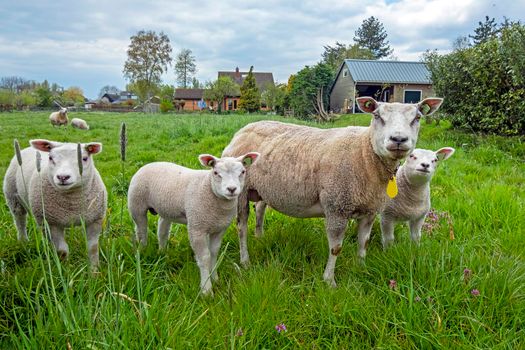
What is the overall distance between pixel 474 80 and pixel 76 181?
1155cm

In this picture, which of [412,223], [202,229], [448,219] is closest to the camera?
[202,229]

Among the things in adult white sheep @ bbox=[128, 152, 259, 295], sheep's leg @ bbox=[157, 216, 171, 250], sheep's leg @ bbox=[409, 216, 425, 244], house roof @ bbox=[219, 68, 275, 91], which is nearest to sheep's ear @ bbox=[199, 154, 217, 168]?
adult white sheep @ bbox=[128, 152, 259, 295]

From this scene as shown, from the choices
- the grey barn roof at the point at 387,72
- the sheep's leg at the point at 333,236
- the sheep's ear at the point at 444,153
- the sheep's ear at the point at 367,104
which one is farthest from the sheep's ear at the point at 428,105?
the grey barn roof at the point at 387,72

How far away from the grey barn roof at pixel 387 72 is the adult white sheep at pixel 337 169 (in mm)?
32544

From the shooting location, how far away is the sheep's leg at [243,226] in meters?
4.06

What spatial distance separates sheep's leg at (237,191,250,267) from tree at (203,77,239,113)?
57604 mm

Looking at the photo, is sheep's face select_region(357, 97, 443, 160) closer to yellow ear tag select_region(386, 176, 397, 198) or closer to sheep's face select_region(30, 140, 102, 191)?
yellow ear tag select_region(386, 176, 397, 198)

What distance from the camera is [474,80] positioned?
1115 cm

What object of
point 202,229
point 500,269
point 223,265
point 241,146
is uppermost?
point 241,146

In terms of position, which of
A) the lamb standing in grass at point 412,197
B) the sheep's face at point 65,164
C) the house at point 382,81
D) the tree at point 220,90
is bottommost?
the lamb standing in grass at point 412,197

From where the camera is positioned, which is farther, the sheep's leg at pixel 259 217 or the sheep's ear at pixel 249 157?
the sheep's leg at pixel 259 217

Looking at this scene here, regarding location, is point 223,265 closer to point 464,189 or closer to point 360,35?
point 464,189

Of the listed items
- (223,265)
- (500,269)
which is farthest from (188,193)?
(500,269)

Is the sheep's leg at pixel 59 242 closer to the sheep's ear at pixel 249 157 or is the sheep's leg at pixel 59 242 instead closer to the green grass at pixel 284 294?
the green grass at pixel 284 294
